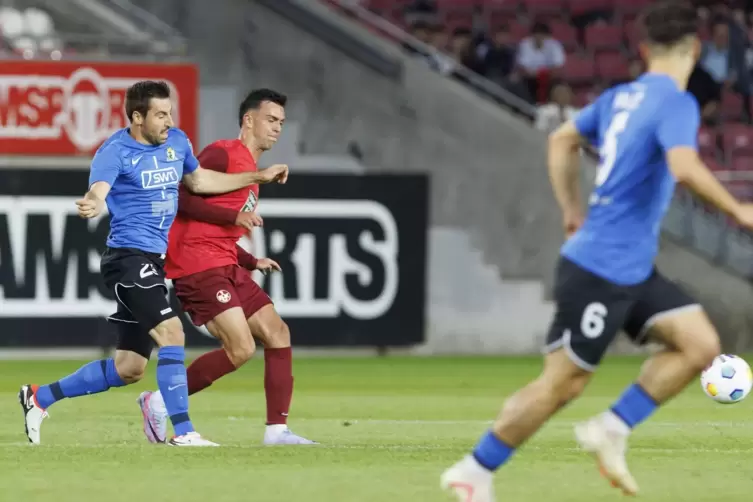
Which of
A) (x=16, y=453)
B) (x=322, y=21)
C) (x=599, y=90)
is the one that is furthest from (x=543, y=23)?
(x=16, y=453)

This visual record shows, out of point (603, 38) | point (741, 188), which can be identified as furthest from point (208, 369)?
point (603, 38)

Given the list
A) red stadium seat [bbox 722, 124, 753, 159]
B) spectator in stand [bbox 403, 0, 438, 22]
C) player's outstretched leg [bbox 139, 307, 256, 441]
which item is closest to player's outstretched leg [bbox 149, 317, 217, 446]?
player's outstretched leg [bbox 139, 307, 256, 441]

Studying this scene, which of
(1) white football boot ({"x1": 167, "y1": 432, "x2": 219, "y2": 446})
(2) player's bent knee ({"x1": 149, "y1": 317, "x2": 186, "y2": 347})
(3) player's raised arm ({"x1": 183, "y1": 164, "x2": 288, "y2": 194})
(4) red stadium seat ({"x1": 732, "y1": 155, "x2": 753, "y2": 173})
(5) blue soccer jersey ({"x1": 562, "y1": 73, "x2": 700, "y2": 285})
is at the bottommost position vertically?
(4) red stadium seat ({"x1": 732, "y1": 155, "x2": 753, "y2": 173})

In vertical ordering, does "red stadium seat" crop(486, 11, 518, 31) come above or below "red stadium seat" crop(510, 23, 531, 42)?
above

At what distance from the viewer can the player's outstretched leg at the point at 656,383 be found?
683 centimetres

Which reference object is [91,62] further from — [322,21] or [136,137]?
[136,137]

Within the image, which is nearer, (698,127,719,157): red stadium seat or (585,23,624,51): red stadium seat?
(698,127,719,157): red stadium seat

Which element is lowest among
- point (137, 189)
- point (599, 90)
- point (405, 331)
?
point (405, 331)

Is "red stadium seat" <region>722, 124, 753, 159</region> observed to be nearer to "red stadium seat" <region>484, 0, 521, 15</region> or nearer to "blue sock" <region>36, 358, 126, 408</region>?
"red stadium seat" <region>484, 0, 521, 15</region>

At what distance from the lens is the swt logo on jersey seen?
941cm

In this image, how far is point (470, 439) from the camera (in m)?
10.2

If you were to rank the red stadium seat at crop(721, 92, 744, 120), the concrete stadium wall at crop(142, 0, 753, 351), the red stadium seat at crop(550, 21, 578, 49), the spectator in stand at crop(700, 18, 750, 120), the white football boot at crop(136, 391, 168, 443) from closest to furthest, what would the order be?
1. the white football boot at crop(136, 391, 168, 443)
2. the concrete stadium wall at crop(142, 0, 753, 351)
3. the spectator in stand at crop(700, 18, 750, 120)
4. the red stadium seat at crop(721, 92, 744, 120)
5. the red stadium seat at crop(550, 21, 578, 49)

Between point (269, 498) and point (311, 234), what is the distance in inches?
443

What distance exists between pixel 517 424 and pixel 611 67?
53.4ft
